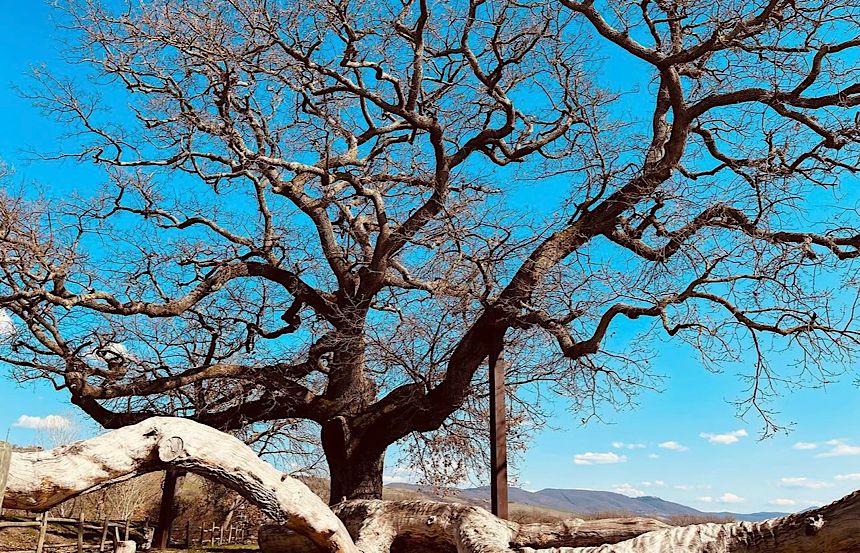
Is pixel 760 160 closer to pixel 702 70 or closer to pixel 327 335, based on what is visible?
pixel 702 70

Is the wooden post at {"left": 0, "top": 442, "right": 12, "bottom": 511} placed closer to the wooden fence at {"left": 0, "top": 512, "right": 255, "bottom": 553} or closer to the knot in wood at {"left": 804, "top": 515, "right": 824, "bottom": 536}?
the knot in wood at {"left": 804, "top": 515, "right": 824, "bottom": 536}

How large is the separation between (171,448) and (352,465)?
441 cm

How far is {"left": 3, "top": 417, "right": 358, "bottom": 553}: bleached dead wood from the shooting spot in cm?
455

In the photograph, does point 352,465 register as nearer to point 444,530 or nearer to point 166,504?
point 444,530

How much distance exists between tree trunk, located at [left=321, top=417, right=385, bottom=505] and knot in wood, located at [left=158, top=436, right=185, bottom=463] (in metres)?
4.25

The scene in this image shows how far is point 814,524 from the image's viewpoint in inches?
191

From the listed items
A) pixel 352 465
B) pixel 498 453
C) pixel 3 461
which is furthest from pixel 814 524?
pixel 352 465

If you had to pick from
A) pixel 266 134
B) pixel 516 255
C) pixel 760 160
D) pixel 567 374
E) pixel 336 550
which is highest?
pixel 266 134

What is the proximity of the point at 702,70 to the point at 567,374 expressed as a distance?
4.16m

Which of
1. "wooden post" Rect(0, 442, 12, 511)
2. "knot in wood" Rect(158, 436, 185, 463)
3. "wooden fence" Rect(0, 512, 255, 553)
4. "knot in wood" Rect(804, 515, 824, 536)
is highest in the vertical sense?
"knot in wood" Rect(158, 436, 185, 463)

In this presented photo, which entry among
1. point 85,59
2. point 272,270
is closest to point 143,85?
point 85,59

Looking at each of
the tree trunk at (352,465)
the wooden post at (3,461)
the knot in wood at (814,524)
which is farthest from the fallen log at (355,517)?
the wooden post at (3,461)

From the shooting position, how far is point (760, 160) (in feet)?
26.1

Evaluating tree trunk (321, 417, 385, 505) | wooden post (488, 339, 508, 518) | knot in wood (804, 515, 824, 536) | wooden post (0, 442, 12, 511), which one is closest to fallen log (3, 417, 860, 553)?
knot in wood (804, 515, 824, 536)
